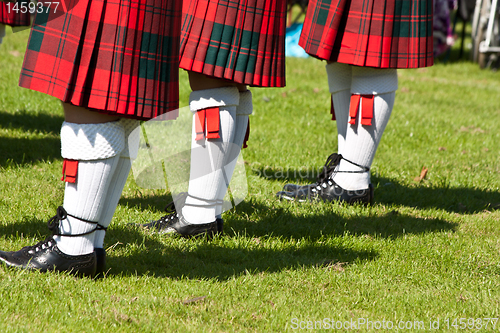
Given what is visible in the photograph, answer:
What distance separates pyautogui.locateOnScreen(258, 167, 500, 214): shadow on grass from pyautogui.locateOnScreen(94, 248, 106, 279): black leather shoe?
1.48 m

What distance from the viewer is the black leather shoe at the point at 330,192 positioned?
10.1 feet

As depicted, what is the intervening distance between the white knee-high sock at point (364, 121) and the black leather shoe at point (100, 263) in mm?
1597

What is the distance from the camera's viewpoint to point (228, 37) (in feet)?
7.10

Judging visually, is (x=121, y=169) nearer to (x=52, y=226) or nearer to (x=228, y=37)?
(x=52, y=226)

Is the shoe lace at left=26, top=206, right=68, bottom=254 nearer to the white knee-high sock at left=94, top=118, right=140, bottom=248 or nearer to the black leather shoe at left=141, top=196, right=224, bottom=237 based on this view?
the white knee-high sock at left=94, top=118, right=140, bottom=248

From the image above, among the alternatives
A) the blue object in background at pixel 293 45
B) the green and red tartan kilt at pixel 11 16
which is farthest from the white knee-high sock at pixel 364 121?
the blue object in background at pixel 293 45

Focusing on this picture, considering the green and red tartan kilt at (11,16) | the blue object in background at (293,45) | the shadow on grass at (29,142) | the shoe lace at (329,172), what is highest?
the blue object in background at (293,45)

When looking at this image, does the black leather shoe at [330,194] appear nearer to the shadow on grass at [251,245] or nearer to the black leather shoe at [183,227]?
the shadow on grass at [251,245]

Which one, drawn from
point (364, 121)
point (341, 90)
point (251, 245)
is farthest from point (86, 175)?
point (341, 90)

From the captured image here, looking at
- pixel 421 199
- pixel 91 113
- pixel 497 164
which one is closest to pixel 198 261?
pixel 91 113

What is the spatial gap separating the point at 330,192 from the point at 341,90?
62 centimetres

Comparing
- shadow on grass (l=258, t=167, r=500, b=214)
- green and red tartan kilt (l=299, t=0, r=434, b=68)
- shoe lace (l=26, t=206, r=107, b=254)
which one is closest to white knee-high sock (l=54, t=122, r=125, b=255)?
shoe lace (l=26, t=206, r=107, b=254)

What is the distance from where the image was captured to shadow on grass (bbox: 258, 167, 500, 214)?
3277 millimetres

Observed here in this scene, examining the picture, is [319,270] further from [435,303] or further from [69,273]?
[69,273]
